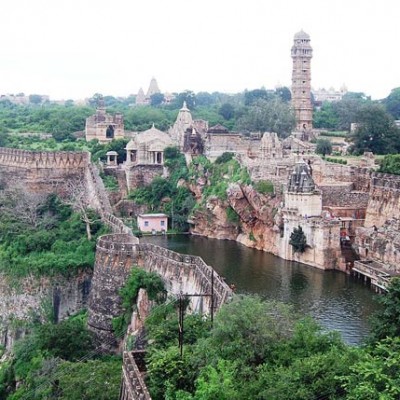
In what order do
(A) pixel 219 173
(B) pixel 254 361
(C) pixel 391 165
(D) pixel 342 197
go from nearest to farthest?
1. (B) pixel 254 361
2. (C) pixel 391 165
3. (D) pixel 342 197
4. (A) pixel 219 173

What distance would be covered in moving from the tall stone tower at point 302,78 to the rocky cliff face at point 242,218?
26.6 metres

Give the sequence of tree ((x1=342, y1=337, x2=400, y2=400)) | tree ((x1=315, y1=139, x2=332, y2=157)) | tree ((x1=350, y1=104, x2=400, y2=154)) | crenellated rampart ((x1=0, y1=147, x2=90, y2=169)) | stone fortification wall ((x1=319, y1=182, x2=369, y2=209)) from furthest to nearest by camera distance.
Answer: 1. tree ((x1=315, y1=139, x2=332, y2=157))
2. tree ((x1=350, y1=104, x2=400, y2=154))
3. crenellated rampart ((x1=0, y1=147, x2=90, y2=169))
4. stone fortification wall ((x1=319, y1=182, x2=369, y2=209))
5. tree ((x1=342, y1=337, x2=400, y2=400))

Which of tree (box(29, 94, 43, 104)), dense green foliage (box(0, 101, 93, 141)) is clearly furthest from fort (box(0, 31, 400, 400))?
tree (box(29, 94, 43, 104))

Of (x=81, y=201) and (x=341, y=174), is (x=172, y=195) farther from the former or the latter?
(x=81, y=201)

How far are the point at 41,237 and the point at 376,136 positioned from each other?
1301 inches

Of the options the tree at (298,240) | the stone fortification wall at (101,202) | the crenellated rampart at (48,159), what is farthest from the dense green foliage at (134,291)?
the crenellated rampart at (48,159)

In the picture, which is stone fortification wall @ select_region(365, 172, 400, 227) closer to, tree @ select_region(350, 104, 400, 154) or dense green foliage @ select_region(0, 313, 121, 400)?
tree @ select_region(350, 104, 400, 154)

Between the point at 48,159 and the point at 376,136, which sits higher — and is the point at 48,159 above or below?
below

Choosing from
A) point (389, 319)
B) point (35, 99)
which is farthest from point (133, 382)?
point (35, 99)

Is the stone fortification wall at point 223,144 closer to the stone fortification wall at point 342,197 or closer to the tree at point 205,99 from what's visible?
the stone fortification wall at point 342,197

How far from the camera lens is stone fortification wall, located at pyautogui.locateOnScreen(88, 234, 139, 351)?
29641 mm

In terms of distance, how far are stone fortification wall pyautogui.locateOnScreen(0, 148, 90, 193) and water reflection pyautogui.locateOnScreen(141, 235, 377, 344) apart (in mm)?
8277

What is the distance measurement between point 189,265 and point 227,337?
10152mm

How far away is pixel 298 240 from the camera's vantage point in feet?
139
